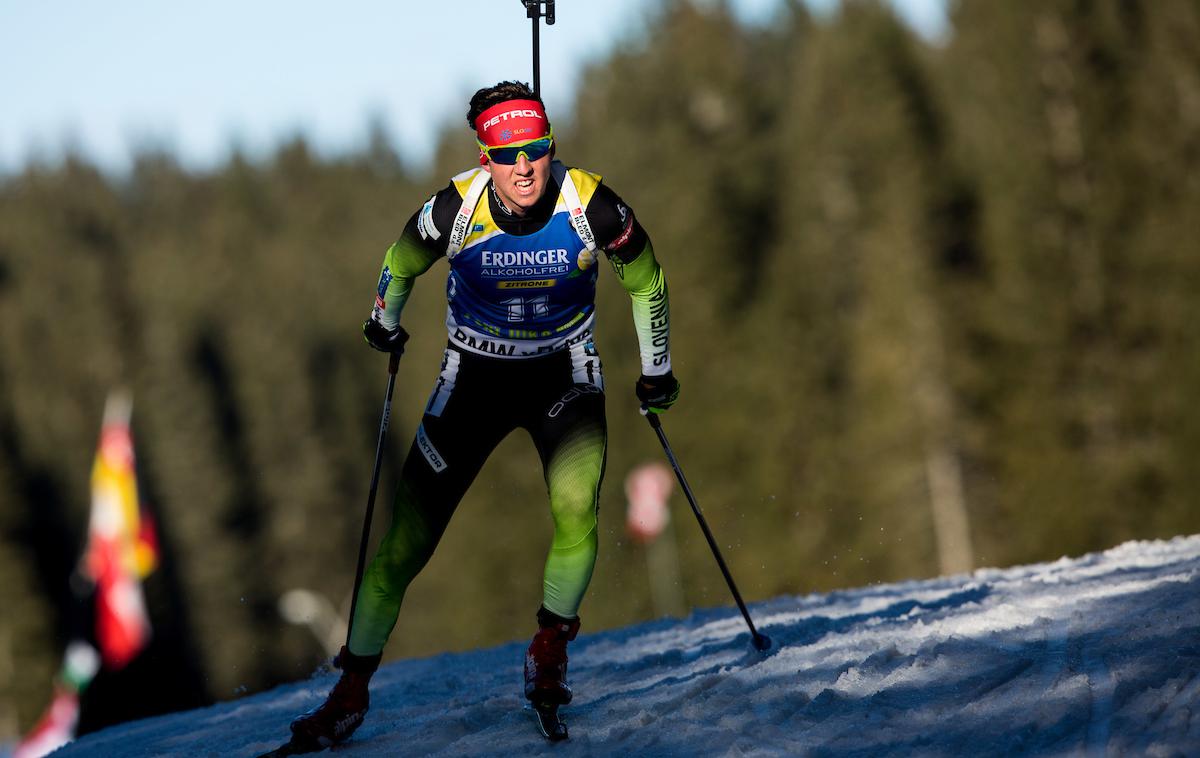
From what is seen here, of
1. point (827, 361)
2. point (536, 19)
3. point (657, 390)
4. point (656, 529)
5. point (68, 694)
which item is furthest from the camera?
point (68, 694)

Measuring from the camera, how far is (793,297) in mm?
32906

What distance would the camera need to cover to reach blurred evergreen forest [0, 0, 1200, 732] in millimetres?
25859

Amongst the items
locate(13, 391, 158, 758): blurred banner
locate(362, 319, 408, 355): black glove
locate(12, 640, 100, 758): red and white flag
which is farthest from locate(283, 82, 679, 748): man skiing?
locate(13, 391, 158, 758): blurred banner

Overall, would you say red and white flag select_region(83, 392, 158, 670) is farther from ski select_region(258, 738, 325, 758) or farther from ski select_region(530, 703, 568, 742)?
ski select_region(530, 703, 568, 742)

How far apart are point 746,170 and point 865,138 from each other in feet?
19.8

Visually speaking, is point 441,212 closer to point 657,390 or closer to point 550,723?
point 657,390

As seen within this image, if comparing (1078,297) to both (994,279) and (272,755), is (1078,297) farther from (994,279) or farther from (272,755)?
(272,755)

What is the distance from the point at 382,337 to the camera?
599 cm

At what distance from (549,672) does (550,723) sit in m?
0.23

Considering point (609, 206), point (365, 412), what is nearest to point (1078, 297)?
point (609, 206)

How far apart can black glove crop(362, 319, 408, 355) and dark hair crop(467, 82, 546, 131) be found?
99 cm

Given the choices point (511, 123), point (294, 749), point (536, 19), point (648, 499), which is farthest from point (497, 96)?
point (648, 499)

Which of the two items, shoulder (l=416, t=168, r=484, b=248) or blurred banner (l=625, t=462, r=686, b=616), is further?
blurred banner (l=625, t=462, r=686, b=616)

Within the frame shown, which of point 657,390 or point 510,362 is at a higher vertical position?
point 510,362
